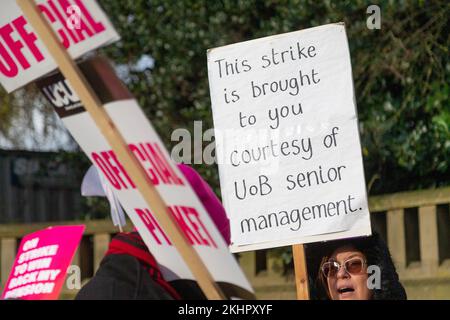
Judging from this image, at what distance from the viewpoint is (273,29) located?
8625 mm

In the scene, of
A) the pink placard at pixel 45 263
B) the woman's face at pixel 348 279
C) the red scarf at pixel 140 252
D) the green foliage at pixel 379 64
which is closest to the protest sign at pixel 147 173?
the red scarf at pixel 140 252

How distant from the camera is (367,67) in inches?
330

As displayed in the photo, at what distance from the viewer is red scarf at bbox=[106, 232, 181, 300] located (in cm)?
411

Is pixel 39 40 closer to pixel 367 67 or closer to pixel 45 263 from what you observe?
pixel 45 263

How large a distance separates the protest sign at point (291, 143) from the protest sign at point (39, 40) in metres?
0.83

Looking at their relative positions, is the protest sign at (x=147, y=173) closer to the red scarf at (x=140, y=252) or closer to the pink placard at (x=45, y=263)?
the red scarf at (x=140, y=252)

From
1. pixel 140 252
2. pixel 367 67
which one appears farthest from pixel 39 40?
pixel 367 67

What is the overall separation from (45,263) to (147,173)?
141 cm

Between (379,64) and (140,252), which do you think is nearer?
(140,252)

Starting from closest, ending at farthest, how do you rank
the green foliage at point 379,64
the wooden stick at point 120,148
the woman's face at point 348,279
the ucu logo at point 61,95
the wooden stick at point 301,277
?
1. the wooden stick at point 120,148
2. the ucu logo at point 61,95
3. the wooden stick at point 301,277
4. the woman's face at point 348,279
5. the green foliage at point 379,64

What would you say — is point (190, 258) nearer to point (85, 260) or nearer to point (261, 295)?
point (261, 295)

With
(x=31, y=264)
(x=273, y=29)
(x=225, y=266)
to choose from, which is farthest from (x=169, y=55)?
(x=225, y=266)

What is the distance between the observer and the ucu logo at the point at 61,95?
3877 mm

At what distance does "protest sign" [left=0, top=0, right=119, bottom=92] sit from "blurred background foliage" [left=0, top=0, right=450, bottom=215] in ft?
14.4
